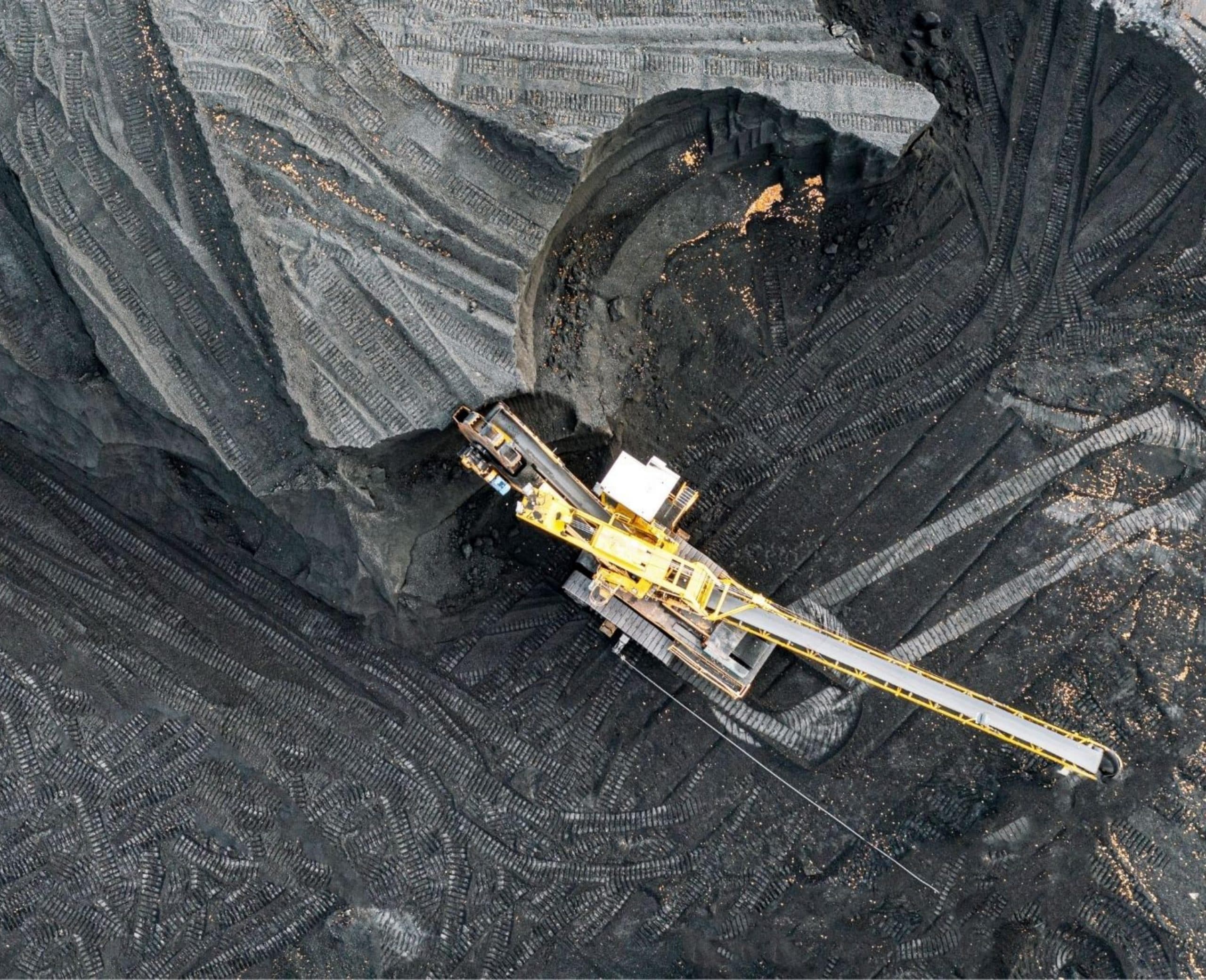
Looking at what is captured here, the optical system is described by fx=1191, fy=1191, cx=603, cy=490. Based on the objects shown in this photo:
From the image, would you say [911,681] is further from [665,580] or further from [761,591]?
[665,580]

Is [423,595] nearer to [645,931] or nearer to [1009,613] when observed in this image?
[645,931]

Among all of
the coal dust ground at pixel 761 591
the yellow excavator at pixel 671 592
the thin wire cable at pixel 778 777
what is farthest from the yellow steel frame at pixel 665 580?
the thin wire cable at pixel 778 777

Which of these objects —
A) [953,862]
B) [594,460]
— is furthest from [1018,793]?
[594,460]

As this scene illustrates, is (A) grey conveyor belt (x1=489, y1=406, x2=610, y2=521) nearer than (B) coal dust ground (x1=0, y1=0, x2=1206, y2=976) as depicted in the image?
Yes

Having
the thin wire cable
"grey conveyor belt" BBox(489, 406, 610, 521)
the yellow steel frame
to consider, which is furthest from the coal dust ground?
the yellow steel frame

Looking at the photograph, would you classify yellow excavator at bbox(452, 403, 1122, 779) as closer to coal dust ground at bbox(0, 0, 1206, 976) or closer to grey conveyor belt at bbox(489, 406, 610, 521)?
grey conveyor belt at bbox(489, 406, 610, 521)

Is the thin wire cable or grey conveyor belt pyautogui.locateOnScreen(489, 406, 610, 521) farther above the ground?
grey conveyor belt pyautogui.locateOnScreen(489, 406, 610, 521)

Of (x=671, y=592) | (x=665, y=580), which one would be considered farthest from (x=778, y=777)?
(x=665, y=580)

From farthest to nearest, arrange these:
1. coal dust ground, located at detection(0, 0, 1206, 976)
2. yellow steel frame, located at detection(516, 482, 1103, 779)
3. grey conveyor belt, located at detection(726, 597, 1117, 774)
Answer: coal dust ground, located at detection(0, 0, 1206, 976) → grey conveyor belt, located at detection(726, 597, 1117, 774) → yellow steel frame, located at detection(516, 482, 1103, 779)
